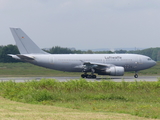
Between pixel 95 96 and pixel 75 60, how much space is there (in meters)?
21.4

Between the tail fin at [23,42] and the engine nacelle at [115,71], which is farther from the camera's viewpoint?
the tail fin at [23,42]

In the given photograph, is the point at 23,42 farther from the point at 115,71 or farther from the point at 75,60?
the point at 115,71

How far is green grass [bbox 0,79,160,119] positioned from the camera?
15609 millimetres

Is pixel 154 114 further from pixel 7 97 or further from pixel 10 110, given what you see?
pixel 7 97

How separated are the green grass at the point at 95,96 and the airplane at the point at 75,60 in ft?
49.7

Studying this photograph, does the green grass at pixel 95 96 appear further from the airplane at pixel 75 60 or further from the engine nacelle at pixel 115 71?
the airplane at pixel 75 60

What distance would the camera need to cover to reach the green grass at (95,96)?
15.6 metres

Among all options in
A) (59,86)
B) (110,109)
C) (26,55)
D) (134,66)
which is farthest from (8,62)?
(110,109)

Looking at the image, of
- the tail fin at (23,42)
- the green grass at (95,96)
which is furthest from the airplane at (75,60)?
the green grass at (95,96)

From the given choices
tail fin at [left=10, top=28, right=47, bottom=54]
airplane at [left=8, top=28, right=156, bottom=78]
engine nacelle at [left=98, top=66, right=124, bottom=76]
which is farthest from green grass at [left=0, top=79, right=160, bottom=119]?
tail fin at [left=10, top=28, right=47, bottom=54]

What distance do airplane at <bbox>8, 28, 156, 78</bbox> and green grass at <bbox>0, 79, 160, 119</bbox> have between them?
1516 centimetres

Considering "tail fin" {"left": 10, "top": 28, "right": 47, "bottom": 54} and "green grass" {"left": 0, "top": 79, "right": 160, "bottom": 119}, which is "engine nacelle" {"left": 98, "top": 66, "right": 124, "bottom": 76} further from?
"green grass" {"left": 0, "top": 79, "right": 160, "bottom": 119}

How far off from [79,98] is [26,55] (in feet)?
70.3

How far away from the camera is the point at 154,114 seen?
13797mm
